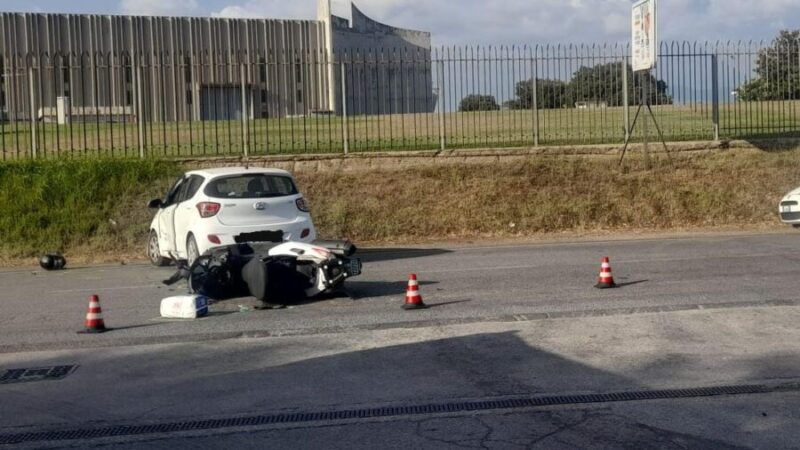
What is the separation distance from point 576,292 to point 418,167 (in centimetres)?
1070

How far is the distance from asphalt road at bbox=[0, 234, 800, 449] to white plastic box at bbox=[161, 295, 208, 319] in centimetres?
19

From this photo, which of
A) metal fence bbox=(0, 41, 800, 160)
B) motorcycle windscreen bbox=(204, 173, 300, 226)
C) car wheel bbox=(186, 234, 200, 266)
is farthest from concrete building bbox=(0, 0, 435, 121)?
car wheel bbox=(186, 234, 200, 266)

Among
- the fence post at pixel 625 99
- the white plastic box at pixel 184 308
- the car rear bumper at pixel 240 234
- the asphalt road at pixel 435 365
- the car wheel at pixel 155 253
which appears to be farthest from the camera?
the fence post at pixel 625 99

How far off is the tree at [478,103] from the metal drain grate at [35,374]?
16.3 meters

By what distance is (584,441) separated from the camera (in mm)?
6586

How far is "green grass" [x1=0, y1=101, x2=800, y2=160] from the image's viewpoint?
2381 centimetres

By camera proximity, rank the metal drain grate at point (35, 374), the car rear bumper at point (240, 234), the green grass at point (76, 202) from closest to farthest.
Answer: the metal drain grate at point (35, 374) < the car rear bumper at point (240, 234) < the green grass at point (76, 202)

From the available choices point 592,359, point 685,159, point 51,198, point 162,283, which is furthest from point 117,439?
point 685,159

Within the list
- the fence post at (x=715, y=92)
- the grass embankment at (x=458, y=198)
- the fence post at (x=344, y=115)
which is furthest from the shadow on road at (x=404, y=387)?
the fence post at (x=715, y=92)

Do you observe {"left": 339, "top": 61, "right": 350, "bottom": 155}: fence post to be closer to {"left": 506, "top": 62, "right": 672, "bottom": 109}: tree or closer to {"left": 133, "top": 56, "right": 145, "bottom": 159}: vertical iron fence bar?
{"left": 506, "top": 62, "right": 672, "bottom": 109}: tree

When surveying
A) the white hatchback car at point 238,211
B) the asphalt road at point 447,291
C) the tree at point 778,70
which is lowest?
the asphalt road at point 447,291

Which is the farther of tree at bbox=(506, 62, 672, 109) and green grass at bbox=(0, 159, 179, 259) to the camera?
tree at bbox=(506, 62, 672, 109)

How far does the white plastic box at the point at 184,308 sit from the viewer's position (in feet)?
37.5

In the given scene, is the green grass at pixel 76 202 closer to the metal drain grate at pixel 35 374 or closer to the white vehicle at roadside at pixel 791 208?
the metal drain grate at pixel 35 374
